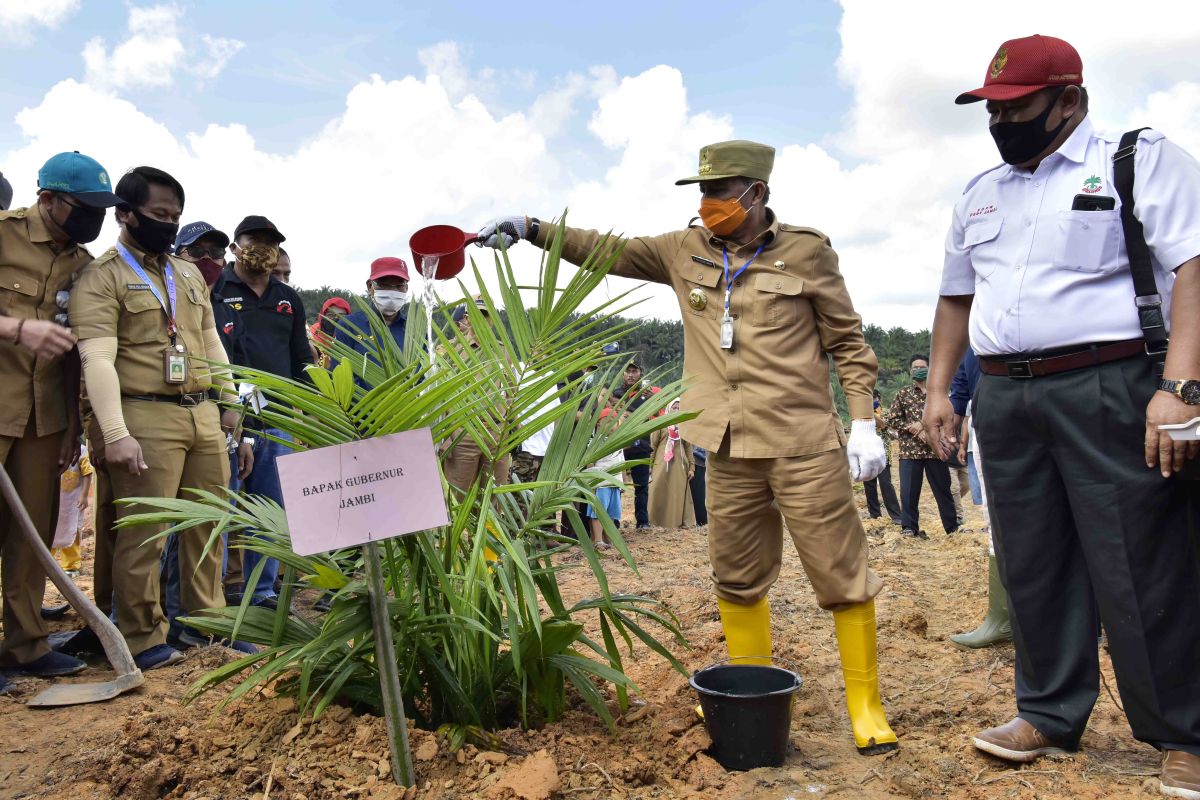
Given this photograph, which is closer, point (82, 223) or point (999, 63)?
point (999, 63)

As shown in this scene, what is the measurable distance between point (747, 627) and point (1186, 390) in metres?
1.52

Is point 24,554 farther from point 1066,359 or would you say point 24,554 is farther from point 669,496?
point 669,496

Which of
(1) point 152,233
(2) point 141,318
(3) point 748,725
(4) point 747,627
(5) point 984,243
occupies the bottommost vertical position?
(3) point 748,725

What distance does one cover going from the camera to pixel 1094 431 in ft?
8.19

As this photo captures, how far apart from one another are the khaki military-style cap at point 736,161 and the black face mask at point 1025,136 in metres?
0.72

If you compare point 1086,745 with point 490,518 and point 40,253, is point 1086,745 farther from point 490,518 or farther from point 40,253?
point 40,253

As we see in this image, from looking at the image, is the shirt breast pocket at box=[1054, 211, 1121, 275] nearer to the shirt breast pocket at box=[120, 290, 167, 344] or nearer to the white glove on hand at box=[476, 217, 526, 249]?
the white glove on hand at box=[476, 217, 526, 249]

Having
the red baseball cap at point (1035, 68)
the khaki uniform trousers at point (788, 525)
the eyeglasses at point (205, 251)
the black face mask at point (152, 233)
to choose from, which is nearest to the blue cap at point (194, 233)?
the eyeglasses at point (205, 251)

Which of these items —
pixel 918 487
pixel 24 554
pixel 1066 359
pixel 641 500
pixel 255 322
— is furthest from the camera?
pixel 641 500

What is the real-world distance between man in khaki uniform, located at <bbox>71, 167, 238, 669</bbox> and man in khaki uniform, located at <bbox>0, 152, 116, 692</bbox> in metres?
0.14

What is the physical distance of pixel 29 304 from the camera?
11.4 ft

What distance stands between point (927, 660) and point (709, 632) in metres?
1.01

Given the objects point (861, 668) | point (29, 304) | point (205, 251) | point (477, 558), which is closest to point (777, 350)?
point (861, 668)

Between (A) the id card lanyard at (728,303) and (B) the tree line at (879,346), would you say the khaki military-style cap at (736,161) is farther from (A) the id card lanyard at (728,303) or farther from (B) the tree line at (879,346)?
(B) the tree line at (879,346)
